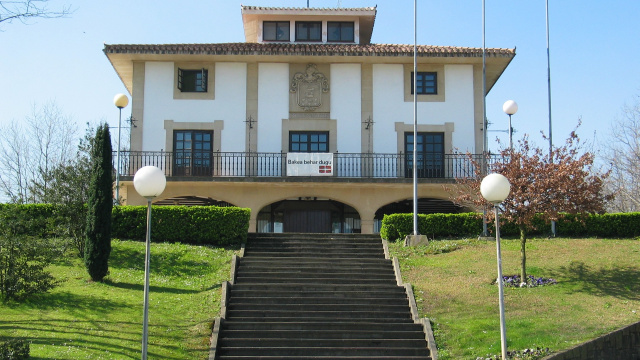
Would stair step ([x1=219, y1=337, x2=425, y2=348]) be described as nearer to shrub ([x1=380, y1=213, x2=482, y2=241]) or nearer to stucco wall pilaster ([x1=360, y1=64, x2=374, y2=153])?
shrub ([x1=380, y1=213, x2=482, y2=241])

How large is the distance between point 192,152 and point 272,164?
3102 mm

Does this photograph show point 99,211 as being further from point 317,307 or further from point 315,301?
point 317,307

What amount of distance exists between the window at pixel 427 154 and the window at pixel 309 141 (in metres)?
3.14

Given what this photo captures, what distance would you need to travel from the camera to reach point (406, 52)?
25.9m

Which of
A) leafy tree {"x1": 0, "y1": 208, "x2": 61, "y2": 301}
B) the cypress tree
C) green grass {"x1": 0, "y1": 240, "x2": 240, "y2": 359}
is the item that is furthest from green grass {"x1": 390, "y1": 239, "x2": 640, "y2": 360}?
leafy tree {"x1": 0, "y1": 208, "x2": 61, "y2": 301}

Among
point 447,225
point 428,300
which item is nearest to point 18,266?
point 428,300

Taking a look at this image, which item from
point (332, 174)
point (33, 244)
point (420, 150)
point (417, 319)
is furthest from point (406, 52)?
point (33, 244)

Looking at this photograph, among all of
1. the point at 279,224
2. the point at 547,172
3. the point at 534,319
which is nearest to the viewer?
the point at 534,319

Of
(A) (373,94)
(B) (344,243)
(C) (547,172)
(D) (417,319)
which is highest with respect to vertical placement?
(A) (373,94)

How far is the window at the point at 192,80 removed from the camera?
2662 cm

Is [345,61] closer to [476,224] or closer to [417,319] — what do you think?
[476,224]

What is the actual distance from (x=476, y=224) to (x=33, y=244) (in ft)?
45.8

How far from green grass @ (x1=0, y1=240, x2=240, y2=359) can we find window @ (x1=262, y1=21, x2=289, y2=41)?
11.2 metres

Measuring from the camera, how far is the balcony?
84.8ft
